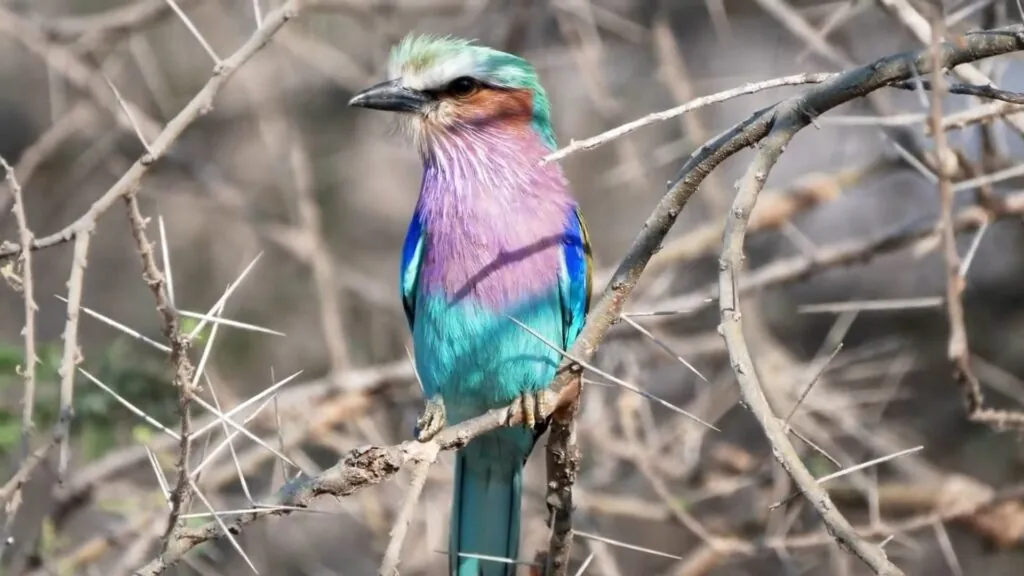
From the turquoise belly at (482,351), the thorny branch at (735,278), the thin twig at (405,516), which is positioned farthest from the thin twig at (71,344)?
the turquoise belly at (482,351)

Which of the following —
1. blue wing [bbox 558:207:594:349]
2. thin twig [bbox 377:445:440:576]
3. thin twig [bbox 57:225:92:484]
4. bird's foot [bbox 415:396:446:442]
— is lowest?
bird's foot [bbox 415:396:446:442]

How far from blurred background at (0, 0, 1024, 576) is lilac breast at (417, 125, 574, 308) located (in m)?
0.40

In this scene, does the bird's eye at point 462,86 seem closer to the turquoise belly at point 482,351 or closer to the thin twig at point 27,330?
the turquoise belly at point 482,351

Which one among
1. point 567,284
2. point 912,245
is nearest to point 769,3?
point 912,245

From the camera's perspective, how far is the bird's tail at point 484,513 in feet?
11.6

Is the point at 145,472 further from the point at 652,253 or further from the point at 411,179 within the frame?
the point at 652,253

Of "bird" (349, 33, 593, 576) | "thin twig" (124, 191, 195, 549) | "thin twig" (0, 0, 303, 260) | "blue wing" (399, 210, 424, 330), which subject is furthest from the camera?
"blue wing" (399, 210, 424, 330)

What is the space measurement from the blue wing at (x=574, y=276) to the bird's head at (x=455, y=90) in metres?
0.36

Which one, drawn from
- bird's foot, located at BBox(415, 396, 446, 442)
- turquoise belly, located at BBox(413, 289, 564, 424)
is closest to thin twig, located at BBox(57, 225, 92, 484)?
bird's foot, located at BBox(415, 396, 446, 442)

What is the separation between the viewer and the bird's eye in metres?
3.79

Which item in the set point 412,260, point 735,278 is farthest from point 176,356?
point 412,260

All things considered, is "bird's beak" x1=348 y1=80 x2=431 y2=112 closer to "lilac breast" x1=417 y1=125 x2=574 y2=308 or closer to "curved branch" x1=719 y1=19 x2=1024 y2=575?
"lilac breast" x1=417 y1=125 x2=574 y2=308

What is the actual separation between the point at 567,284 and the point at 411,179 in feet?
13.8

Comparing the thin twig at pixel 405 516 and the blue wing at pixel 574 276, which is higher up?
the blue wing at pixel 574 276
